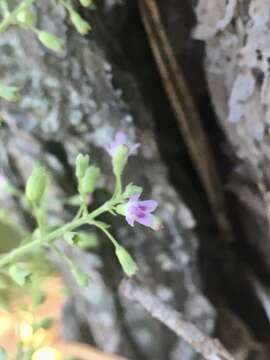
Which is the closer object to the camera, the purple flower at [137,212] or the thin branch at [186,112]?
the purple flower at [137,212]

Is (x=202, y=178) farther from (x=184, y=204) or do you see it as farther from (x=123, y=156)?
(x=123, y=156)

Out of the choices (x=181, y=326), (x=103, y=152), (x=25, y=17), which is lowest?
(x=181, y=326)

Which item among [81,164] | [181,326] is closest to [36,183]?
[81,164]

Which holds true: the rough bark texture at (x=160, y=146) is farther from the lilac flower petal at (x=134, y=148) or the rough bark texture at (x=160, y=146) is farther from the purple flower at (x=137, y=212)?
the purple flower at (x=137, y=212)

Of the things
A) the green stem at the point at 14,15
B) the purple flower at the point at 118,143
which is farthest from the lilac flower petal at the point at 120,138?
the green stem at the point at 14,15

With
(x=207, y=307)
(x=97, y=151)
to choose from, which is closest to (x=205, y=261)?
(x=207, y=307)

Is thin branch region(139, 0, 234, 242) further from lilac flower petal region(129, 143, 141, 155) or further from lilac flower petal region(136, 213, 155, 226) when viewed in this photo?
lilac flower petal region(136, 213, 155, 226)

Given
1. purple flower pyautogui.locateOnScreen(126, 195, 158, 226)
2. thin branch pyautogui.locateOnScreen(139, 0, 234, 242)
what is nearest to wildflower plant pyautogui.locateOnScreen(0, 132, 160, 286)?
purple flower pyautogui.locateOnScreen(126, 195, 158, 226)

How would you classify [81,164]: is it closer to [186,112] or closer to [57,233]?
[57,233]
